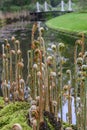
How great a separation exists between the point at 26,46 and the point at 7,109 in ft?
47.9

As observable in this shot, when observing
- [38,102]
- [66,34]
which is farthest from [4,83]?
[66,34]

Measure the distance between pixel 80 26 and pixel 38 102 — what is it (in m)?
21.9

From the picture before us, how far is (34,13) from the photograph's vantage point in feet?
145

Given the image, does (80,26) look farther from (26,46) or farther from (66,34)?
(26,46)

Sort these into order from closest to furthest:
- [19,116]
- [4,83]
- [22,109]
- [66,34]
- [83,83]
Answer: [83,83], [19,116], [22,109], [4,83], [66,34]

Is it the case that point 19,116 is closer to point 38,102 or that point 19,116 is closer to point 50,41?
point 38,102

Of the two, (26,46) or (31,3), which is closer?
(26,46)

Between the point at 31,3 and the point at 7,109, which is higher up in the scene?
the point at 7,109

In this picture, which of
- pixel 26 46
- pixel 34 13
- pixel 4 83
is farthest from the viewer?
pixel 34 13

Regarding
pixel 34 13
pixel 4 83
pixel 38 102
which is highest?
pixel 38 102

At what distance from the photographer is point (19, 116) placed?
468 centimetres

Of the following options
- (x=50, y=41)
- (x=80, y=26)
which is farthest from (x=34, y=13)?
(x=50, y=41)

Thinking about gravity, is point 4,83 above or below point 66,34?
above

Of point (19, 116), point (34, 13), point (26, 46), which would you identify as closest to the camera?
point (19, 116)
